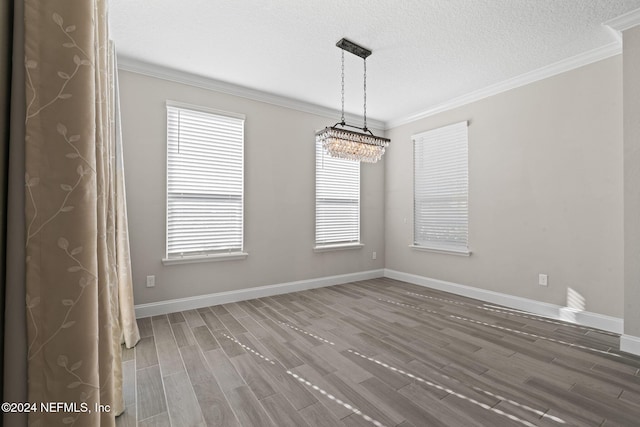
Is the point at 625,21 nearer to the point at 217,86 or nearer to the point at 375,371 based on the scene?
the point at 375,371

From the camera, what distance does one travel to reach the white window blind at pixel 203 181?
353 cm

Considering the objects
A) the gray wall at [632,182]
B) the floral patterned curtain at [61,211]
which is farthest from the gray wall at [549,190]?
the floral patterned curtain at [61,211]

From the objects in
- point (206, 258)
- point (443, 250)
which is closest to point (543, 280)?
point (443, 250)

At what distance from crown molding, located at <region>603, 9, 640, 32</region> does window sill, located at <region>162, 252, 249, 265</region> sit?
180 inches

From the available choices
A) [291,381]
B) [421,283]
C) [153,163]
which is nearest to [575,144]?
[421,283]

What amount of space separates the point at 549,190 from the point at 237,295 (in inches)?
165

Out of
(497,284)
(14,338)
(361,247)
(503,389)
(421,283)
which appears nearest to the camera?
(14,338)

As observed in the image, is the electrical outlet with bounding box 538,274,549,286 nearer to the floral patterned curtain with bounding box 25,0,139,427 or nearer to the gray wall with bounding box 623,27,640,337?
the gray wall with bounding box 623,27,640,337

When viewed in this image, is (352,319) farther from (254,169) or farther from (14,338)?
(14,338)

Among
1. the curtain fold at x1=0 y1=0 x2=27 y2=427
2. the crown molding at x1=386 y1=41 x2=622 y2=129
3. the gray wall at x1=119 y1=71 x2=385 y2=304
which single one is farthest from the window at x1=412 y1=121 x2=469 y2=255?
the curtain fold at x1=0 y1=0 x2=27 y2=427

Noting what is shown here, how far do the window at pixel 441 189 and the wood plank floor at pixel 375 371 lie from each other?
4.21 ft

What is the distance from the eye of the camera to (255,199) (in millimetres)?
4090

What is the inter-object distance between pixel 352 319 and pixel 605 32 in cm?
385

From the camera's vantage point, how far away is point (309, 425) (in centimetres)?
163
